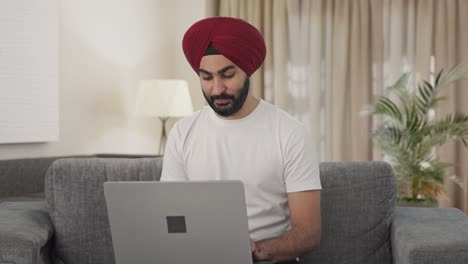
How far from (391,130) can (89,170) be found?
3.25m

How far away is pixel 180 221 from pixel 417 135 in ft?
11.8

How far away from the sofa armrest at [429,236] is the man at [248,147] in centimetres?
26

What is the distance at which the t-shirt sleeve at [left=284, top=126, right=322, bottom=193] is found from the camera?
208 cm

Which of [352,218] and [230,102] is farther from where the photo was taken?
[352,218]

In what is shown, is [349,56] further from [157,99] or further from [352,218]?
[352,218]

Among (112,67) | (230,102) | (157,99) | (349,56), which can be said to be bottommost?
(230,102)

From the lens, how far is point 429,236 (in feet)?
6.84

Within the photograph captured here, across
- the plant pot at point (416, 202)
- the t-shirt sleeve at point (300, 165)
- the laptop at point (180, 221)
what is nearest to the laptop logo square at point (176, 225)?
the laptop at point (180, 221)

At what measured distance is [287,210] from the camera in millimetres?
2182

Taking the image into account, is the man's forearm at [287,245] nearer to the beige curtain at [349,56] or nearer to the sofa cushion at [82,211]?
the sofa cushion at [82,211]

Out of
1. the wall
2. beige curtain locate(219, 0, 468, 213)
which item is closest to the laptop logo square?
the wall

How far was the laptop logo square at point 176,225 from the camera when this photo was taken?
1845 mm

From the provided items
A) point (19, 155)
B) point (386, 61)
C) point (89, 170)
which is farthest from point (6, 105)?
point (386, 61)

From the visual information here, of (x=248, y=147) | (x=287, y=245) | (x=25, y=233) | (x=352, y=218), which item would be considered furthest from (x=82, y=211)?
(x=352, y=218)
